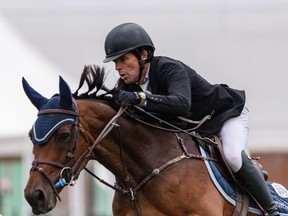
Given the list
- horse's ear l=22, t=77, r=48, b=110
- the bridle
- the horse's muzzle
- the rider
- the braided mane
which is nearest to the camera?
the horse's muzzle

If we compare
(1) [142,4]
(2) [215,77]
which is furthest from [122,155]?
(1) [142,4]

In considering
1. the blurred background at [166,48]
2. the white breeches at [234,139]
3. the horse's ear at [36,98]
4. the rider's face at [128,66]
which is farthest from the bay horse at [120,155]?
the blurred background at [166,48]

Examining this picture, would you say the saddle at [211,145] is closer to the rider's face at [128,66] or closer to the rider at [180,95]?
Answer: the rider at [180,95]

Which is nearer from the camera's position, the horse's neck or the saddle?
the horse's neck

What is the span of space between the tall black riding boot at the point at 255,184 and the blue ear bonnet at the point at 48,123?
1.44 m

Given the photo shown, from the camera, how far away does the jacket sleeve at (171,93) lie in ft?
20.9

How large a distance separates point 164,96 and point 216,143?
2.28 ft

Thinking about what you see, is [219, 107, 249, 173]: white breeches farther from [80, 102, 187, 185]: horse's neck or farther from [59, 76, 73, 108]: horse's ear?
[59, 76, 73, 108]: horse's ear

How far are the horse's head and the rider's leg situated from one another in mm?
1236

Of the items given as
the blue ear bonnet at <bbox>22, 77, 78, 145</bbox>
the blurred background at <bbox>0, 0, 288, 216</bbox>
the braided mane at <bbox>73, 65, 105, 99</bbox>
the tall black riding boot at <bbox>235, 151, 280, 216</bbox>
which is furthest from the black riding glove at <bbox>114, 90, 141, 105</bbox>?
the blurred background at <bbox>0, 0, 288, 216</bbox>

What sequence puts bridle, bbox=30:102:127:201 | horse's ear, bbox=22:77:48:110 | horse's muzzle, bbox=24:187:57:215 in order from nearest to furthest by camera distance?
horse's muzzle, bbox=24:187:57:215, bridle, bbox=30:102:127:201, horse's ear, bbox=22:77:48:110

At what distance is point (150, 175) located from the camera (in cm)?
646

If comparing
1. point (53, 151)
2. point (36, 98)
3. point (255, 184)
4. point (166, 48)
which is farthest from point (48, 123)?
point (166, 48)

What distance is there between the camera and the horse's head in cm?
598
